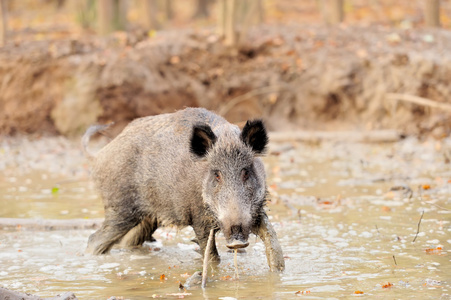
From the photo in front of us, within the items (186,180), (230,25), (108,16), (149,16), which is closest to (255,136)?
(186,180)

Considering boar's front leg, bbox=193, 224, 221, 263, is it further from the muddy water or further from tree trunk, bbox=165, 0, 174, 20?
tree trunk, bbox=165, 0, 174, 20

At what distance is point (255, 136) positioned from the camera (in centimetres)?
646

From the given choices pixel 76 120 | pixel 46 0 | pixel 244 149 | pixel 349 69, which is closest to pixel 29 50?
pixel 76 120

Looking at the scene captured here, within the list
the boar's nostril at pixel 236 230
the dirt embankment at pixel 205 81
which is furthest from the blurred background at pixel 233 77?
the boar's nostril at pixel 236 230

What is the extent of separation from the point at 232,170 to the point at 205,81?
13194mm

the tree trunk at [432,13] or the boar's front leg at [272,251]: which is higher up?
the tree trunk at [432,13]

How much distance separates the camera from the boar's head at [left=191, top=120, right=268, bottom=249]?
6.04m

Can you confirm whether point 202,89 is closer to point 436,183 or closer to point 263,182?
point 436,183

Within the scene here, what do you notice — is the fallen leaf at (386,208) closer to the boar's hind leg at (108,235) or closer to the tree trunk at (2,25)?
the boar's hind leg at (108,235)

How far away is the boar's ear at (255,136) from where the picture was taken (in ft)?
21.0

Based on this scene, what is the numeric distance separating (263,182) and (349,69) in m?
12.7

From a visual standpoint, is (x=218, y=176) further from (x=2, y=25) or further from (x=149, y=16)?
(x=149, y=16)

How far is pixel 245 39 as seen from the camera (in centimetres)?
1972

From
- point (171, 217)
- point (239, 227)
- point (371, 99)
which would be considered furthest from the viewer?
point (371, 99)
